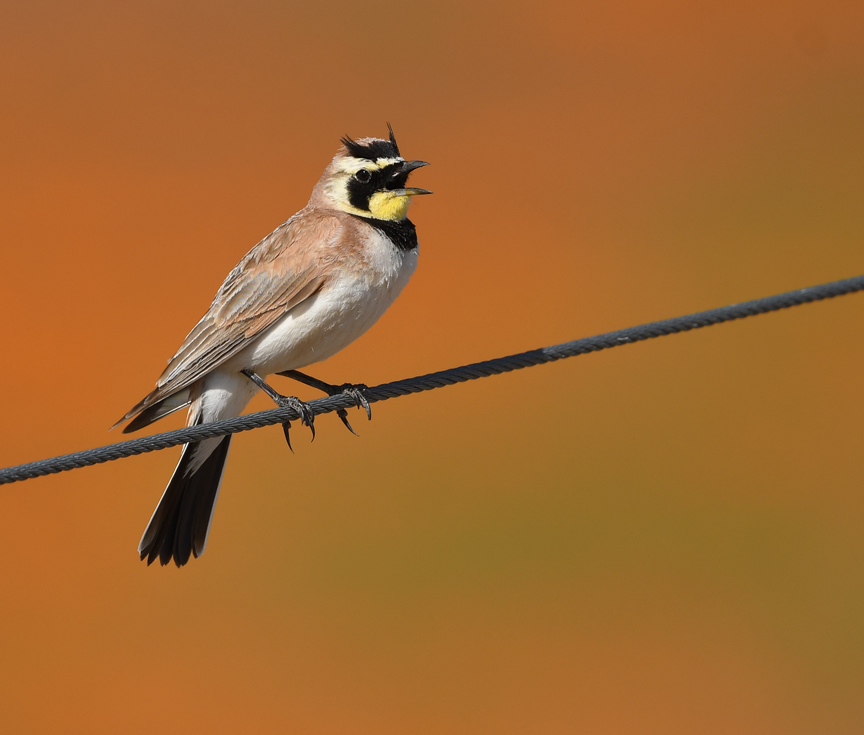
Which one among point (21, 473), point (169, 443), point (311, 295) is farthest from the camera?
point (311, 295)

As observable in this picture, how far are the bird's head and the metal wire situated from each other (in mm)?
1398

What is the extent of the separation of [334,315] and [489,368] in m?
1.22

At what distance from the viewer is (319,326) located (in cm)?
437

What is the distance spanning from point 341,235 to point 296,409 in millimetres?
962

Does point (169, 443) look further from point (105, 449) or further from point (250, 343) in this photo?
point (250, 343)

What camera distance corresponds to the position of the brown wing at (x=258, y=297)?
14.4ft

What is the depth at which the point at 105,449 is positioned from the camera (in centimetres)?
306

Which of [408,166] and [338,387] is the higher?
[408,166]

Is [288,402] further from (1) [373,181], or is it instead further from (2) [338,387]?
(1) [373,181]

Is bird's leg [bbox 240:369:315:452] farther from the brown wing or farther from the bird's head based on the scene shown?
the bird's head

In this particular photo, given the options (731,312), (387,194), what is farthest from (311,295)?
(731,312)

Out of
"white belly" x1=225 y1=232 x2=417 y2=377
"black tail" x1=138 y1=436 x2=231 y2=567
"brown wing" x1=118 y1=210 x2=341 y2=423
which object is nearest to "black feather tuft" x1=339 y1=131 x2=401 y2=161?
"brown wing" x1=118 y1=210 x2=341 y2=423

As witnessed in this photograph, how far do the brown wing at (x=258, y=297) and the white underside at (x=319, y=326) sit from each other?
0.06 metres

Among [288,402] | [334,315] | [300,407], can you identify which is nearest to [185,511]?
[288,402]
